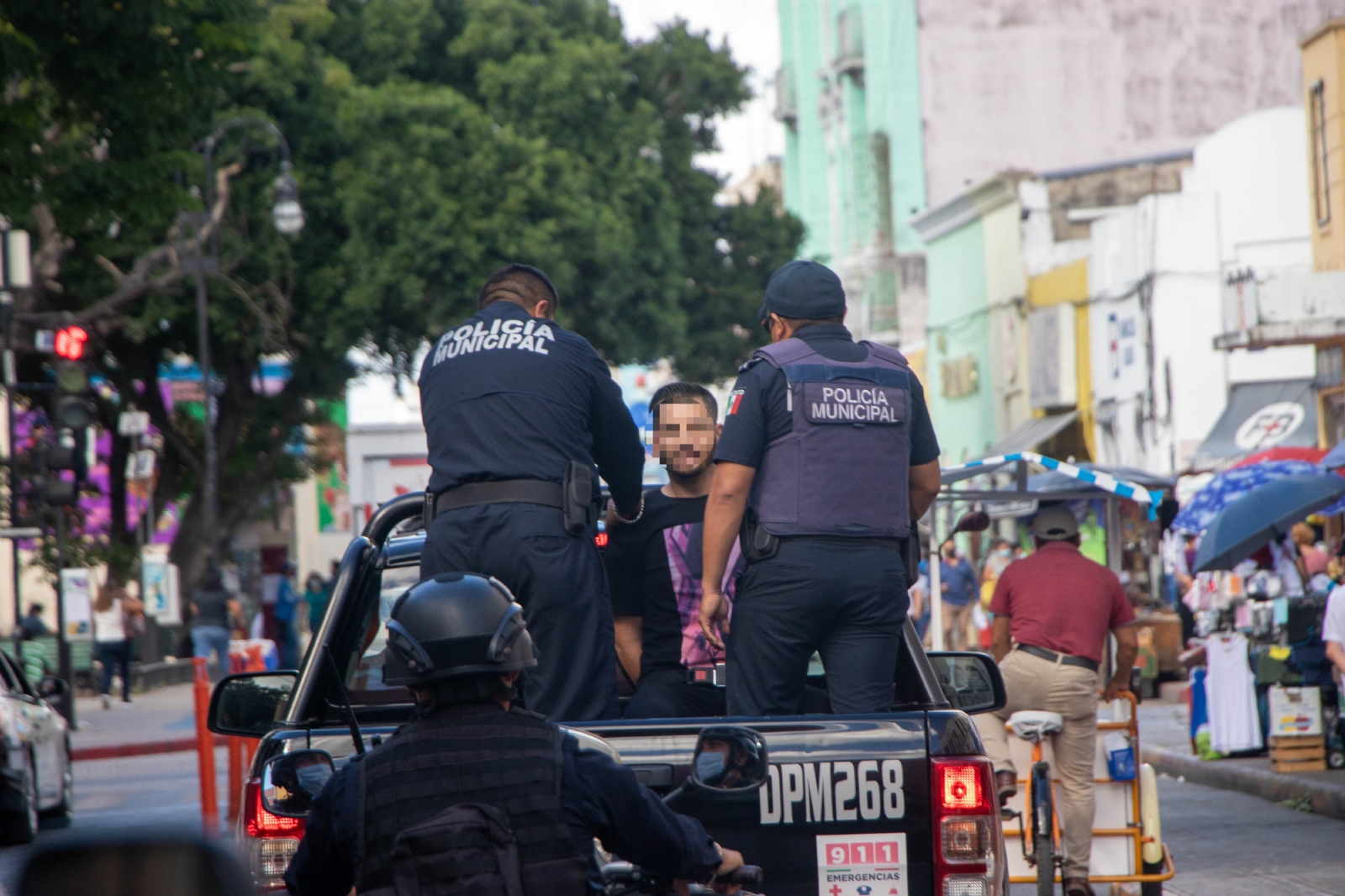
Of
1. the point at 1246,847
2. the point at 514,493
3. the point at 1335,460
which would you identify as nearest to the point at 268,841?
the point at 514,493

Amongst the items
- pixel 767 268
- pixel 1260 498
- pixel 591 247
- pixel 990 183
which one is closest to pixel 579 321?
pixel 591 247

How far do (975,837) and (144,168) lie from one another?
38.3 ft

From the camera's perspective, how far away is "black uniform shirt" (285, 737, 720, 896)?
11.1ft

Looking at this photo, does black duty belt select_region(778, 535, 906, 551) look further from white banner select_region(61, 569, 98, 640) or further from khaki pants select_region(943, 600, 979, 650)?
khaki pants select_region(943, 600, 979, 650)

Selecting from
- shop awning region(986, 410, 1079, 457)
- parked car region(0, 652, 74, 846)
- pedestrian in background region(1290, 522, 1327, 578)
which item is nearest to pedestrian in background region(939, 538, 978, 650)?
pedestrian in background region(1290, 522, 1327, 578)

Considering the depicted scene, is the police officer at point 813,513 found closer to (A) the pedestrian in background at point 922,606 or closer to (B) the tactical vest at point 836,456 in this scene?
(B) the tactical vest at point 836,456

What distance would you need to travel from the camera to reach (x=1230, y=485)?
1833 centimetres

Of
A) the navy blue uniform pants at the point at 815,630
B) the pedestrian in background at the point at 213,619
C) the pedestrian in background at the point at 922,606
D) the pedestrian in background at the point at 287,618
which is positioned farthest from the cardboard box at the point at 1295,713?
the pedestrian in background at the point at 287,618

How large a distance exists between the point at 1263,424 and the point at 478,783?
26568mm

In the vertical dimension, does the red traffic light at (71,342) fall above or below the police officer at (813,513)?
above

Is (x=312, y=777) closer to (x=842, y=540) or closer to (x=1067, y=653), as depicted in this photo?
(x=842, y=540)

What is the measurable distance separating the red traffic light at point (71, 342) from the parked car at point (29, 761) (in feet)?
21.5

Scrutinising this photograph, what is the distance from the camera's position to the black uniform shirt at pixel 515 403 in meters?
5.12

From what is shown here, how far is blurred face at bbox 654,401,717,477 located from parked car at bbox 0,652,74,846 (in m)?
7.70
